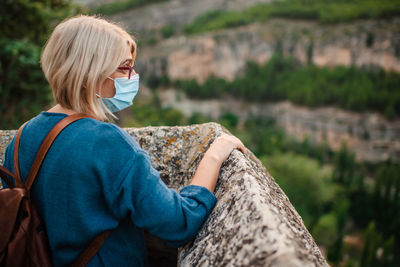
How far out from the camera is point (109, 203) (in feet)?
4.24

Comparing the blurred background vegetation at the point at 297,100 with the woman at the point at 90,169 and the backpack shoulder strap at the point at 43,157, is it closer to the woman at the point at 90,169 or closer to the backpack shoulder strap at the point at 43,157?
the woman at the point at 90,169

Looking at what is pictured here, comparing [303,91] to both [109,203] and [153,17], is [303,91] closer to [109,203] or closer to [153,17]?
[153,17]

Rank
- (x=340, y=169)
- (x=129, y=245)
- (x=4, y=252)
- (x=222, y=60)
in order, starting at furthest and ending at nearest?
(x=222, y=60) < (x=340, y=169) < (x=129, y=245) < (x=4, y=252)

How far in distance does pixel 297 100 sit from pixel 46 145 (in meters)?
63.4

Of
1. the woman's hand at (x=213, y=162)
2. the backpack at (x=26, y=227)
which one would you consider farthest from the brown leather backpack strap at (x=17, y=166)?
the woman's hand at (x=213, y=162)

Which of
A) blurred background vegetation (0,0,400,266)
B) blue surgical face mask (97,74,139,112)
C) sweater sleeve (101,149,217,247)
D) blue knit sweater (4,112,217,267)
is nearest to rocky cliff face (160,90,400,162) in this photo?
blurred background vegetation (0,0,400,266)

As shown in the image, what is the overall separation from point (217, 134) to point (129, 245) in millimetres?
1007

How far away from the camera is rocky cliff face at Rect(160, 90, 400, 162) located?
4959cm

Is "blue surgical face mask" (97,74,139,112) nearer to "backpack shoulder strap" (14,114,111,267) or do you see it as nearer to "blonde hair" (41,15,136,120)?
"blonde hair" (41,15,136,120)

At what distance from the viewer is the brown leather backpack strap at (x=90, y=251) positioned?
53.5 inches

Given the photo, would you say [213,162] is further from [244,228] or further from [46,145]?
[46,145]

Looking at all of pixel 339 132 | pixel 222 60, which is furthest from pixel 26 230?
pixel 222 60

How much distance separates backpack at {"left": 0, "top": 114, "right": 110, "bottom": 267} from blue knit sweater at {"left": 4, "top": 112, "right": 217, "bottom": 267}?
3cm

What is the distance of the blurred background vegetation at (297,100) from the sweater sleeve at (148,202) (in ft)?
14.7
